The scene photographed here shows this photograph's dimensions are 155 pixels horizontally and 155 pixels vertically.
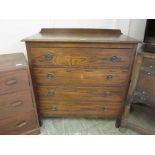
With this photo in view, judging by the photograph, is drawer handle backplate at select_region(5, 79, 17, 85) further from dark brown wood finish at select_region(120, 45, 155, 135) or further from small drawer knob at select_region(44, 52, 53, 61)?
dark brown wood finish at select_region(120, 45, 155, 135)

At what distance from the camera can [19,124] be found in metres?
1.46

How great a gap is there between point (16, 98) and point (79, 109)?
657mm

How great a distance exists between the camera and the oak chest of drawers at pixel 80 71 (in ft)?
4.23

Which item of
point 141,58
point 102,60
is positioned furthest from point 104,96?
point 141,58

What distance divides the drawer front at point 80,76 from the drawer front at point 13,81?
138 mm

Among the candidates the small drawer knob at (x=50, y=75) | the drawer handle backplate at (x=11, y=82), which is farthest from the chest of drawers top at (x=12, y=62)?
the small drawer knob at (x=50, y=75)

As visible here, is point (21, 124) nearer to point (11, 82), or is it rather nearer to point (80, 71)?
point (11, 82)

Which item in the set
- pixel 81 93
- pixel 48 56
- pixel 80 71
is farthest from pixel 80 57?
pixel 81 93

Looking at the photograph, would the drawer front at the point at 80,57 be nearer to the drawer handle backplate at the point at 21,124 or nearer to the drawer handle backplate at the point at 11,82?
the drawer handle backplate at the point at 11,82

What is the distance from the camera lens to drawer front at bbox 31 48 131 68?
4.29 feet

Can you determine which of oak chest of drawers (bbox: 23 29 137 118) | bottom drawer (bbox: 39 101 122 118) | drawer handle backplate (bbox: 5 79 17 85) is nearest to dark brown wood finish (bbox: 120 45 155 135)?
oak chest of drawers (bbox: 23 29 137 118)

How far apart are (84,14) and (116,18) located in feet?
1.24

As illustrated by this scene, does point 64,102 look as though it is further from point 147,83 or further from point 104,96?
point 147,83

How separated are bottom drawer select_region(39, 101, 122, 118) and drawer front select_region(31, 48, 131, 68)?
0.46 m
